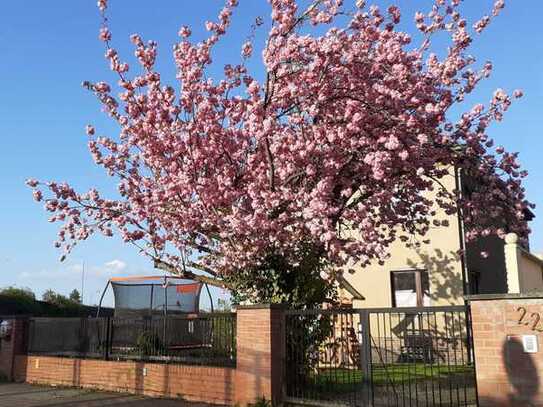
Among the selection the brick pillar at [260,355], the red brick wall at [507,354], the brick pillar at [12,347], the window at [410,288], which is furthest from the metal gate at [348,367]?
the brick pillar at [12,347]

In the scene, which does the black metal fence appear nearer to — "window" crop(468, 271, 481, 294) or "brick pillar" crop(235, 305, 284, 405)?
"brick pillar" crop(235, 305, 284, 405)

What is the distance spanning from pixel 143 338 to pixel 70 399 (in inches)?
76.6

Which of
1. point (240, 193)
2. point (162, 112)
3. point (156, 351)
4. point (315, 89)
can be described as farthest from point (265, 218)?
point (156, 351)

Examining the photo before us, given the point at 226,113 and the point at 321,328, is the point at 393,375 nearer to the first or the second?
the point at 321,328

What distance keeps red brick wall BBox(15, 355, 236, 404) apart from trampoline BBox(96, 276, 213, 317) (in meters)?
2.43

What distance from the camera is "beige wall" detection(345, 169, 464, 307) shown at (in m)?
17.0

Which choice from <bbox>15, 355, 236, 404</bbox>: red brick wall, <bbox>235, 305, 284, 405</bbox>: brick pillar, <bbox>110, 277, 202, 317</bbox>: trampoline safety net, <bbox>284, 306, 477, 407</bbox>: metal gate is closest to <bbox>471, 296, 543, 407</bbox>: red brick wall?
<bbox>284, 306, 477, 407</bbox>: metal gate

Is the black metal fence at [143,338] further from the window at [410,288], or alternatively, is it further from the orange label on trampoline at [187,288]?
the window at [410,288]

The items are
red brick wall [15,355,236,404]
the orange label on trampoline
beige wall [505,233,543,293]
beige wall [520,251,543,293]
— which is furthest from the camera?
beige wall [520,251,543,293]

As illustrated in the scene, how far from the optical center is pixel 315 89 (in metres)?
10.5

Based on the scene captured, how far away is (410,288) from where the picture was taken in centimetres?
1788

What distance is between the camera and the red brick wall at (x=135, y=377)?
10766 mm

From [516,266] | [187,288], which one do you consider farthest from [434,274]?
[187,288]

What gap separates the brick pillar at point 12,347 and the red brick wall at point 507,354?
13185 millimetres
